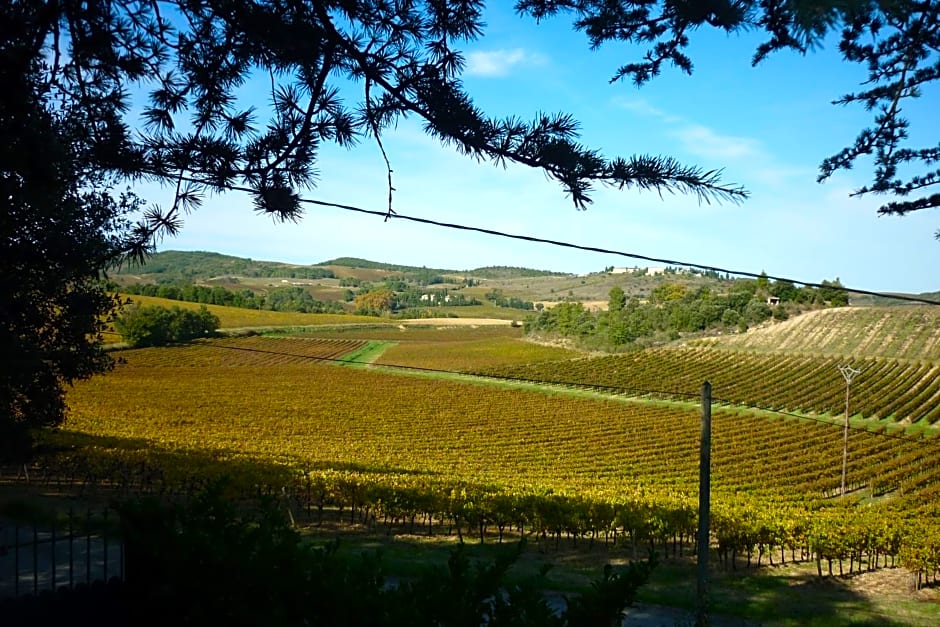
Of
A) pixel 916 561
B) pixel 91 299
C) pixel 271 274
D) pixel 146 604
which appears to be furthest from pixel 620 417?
pixel 271 274

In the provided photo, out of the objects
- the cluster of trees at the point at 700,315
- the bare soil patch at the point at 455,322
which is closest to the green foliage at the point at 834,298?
the cluster of trees at the point at 700,315

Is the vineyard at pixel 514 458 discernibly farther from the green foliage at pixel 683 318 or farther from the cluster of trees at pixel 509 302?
the cluster of trees at pixel 509 302

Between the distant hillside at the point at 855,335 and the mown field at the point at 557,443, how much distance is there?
1036mm

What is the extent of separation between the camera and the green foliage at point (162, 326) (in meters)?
55.2

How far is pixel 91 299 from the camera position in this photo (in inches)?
363

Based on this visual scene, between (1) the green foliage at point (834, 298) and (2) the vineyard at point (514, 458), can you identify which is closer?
(2) the vineyard at point (514, 458)

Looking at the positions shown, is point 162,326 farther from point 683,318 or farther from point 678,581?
point 683,318

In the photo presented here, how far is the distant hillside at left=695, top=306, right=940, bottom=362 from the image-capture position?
2226 inches

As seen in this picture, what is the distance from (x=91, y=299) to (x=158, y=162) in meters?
7.04

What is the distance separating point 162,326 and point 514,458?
43.7 metres

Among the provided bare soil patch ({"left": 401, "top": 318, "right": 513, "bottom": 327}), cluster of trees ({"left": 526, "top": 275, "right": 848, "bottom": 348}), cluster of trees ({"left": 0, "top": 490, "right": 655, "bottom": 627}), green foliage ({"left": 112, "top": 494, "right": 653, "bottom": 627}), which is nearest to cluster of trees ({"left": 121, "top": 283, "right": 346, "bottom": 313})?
bare soil patch ({"left": 401, "top": 318, "right": 513, "bottom": 327})

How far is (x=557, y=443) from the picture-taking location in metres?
31.8

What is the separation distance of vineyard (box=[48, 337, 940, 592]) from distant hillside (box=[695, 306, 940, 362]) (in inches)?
269

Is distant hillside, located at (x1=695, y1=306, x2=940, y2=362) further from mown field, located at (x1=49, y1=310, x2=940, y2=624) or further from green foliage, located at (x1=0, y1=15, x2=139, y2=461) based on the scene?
green foliage, located at (x1=0, y1=15, x2=139, y2=461)
